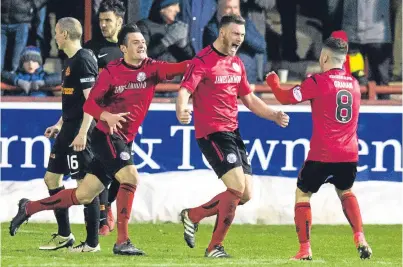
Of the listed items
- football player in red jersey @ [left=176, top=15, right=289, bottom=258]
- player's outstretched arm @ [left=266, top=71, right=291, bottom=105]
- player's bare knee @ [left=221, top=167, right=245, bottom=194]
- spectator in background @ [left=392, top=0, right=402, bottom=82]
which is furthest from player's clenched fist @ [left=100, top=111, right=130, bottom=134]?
spectator in background @ [left=392, top=0, right=402, bottom=82]

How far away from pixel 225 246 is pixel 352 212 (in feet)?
7.52

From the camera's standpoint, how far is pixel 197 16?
18.9 m

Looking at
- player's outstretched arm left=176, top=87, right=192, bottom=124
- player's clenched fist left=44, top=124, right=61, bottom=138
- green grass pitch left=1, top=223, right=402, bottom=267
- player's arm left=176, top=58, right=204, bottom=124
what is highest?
player's arm left=176, top=58, right=204, bottom=124

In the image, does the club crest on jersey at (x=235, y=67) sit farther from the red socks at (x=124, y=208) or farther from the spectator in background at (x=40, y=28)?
the spectator in background at (x=40, y=28)

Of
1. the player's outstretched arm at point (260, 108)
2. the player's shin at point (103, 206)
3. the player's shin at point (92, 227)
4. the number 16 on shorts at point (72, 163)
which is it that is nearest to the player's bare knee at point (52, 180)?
the number 16 on shorts at point (72, 163)

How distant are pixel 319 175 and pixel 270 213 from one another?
4743mm

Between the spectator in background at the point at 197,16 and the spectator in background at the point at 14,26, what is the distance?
1914mm

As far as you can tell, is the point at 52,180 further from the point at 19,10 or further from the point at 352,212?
the point at 19,10

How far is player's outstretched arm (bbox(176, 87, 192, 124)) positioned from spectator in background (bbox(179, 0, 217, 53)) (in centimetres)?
579

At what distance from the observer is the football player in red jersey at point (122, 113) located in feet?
44.1

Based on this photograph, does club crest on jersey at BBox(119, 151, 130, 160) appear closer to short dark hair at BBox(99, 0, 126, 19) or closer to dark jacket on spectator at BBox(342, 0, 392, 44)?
short dark hair at BBox(99, 0, 126, 19)

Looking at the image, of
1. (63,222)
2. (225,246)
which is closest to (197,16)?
(225,246)

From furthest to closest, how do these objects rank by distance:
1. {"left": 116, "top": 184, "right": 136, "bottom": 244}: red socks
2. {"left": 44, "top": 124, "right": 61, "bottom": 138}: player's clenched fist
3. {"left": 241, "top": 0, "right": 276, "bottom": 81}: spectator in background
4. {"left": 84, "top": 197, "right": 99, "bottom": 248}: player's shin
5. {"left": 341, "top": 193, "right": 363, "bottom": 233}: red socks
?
{"left": 241, "top": 0, "right": 276, "bottom": 81}: spectator in background
{"left": 44, "top": 124, "right": 61, "bottom": 138}: player's clenched fist
{"left": 84, "top": 197, "right": 99, "bottom": 248}: player's shin
{"left": 341, "top": 193, "right": 363, "bottom": 233}: red socks
{"left": 116, "top": 184, "right": 136, "bottom": 244}: red socks

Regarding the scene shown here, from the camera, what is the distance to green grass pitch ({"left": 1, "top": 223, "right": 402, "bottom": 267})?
12781 millimetres
